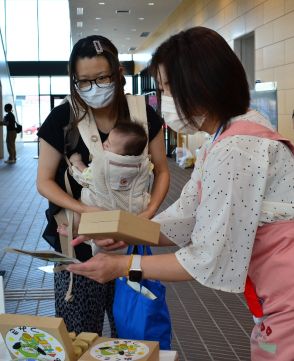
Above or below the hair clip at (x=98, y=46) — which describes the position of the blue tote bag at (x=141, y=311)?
below

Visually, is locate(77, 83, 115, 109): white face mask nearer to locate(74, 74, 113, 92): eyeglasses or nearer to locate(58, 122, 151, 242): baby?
locate(74, 74, 113, 92): eyeglasses

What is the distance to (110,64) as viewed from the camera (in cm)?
237

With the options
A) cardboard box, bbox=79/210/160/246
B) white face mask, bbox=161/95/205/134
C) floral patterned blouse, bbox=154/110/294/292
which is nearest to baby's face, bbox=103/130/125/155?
white face mask, bbox=161/95/205/134

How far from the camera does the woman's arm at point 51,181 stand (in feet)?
7.66

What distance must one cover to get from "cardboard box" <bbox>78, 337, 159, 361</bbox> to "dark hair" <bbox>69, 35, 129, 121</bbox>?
0.95 m

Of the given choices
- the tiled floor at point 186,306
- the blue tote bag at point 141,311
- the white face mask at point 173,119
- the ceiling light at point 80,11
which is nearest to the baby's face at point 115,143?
the white face mask at point 173,119

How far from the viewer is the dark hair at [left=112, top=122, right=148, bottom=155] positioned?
7.55 ft

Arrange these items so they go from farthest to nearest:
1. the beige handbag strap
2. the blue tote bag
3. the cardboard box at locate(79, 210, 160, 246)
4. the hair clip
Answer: the beige handbag strap, the hair clip, the blue tote bag, the cardboard box at locate(79, 210, 160, 246)

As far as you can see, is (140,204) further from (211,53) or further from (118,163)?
(211,53)

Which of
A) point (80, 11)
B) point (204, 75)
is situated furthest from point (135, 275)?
point (80, 11)

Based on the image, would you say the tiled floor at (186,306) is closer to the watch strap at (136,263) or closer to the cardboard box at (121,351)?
the cardboard box at (121,351)

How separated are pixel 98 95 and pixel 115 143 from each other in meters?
0.20

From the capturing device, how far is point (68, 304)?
2.34 m

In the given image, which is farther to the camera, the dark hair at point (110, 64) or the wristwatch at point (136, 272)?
the dark hair at point (110, 64)
